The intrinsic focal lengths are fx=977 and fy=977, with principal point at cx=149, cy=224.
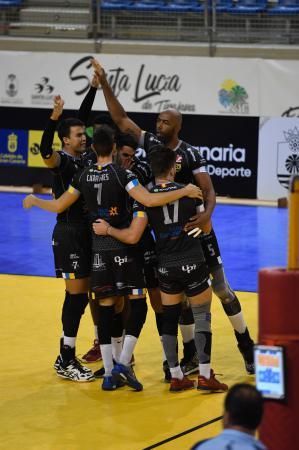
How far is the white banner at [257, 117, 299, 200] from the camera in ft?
60.4

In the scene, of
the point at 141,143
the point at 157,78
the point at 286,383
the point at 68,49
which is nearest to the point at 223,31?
the point at 157,78

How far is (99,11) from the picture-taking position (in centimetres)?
2042

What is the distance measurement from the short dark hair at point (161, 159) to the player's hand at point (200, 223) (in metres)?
0.45

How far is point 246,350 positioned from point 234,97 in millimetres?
10842

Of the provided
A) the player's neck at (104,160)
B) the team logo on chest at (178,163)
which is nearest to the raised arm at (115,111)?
the team logo on chest at (178,163)

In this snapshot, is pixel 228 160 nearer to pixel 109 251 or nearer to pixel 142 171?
pixel 142 171

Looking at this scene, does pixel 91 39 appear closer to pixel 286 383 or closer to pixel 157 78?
pixel 157 78

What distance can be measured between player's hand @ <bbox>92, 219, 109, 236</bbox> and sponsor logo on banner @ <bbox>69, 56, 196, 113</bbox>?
37.3 ft

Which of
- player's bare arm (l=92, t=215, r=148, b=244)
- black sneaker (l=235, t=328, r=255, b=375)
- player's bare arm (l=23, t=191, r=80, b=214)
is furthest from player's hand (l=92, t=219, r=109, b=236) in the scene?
black sneaker (l=235, t=328, r=255, b=375)

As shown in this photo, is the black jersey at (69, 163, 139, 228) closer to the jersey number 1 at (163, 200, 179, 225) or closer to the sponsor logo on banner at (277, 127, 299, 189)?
the jersey number 1 at (163, 200, 179, 225)

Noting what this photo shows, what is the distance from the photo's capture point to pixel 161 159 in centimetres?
768

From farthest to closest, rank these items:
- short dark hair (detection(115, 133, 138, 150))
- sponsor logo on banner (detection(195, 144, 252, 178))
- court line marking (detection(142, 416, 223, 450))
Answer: sponsor logo on banner (detection(195, 144, 252, 178)) → short dark hair (detection(115, 133, 138, 150)) → court line marking (detection(142, 416, 223, 450))

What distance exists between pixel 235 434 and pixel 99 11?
17.0 meters

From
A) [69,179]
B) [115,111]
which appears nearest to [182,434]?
[69,179]
